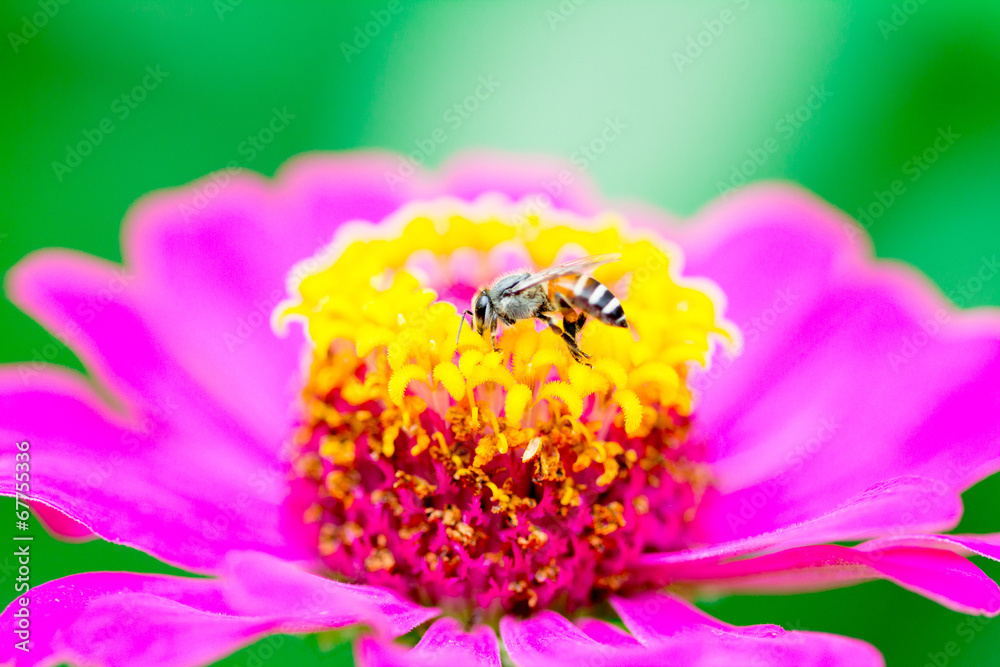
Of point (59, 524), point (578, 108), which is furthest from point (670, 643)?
point (578, 108)

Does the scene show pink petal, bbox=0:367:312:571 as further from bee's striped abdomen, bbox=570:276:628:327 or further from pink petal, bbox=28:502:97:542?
bee's striped abdomen, bbox=570:276:628:327

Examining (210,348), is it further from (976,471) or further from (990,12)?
(990,12)

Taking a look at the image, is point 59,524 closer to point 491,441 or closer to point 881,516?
point 491,441

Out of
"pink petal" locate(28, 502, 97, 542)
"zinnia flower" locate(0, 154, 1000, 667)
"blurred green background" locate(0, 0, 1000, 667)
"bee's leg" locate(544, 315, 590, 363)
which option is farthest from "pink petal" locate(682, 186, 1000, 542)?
"pink petal" locate(28, 502, 97, 542)

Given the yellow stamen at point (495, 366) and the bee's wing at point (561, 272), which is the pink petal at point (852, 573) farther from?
the bee's wing at point (561, 272)

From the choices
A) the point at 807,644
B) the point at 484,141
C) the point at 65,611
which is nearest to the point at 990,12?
the point at 484,141
